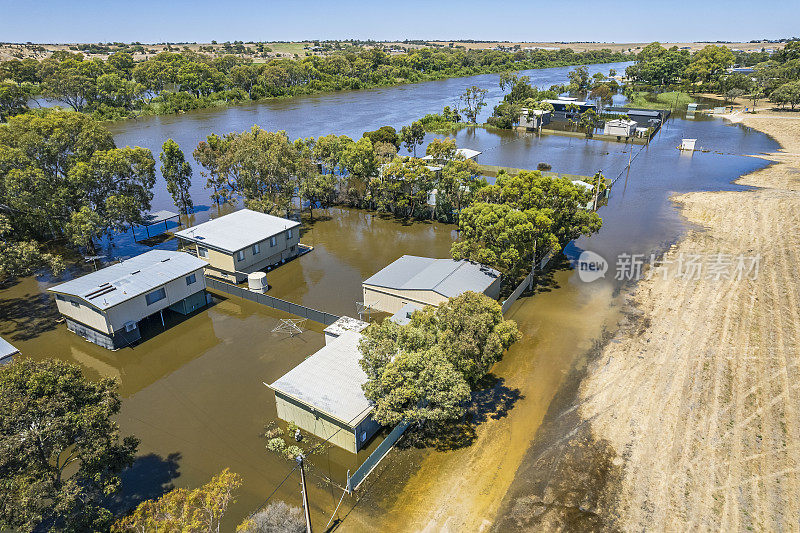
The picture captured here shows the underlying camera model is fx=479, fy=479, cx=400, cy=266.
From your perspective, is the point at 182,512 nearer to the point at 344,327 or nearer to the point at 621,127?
the point at 344,327

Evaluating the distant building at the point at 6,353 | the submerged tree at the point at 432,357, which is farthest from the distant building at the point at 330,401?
the distant building at the point at 6,353

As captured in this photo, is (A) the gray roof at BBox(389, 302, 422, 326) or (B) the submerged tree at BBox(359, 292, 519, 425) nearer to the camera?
(B) the submerged tree at BBox(359, 292, 519, 425)

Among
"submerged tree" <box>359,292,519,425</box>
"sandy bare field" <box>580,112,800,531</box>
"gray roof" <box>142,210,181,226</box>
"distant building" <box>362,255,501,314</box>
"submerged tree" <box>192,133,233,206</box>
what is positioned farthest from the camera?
"submerged tree" <box>192,133,233,206</box>

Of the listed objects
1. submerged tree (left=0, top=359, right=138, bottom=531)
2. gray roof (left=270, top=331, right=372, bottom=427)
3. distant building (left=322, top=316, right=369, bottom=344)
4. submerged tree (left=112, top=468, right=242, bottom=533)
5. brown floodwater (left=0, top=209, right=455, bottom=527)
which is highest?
submerged tree (left=0, top=359, right=138, bottom=531)

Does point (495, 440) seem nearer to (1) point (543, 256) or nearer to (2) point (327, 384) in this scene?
(2) point (327, 384)

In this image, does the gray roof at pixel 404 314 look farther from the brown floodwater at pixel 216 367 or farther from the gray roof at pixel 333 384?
the brown floodwater at pixel 216 367

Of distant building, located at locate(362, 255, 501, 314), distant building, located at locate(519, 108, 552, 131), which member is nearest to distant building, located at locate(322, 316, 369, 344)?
distant building, located at locate(362, 255, 501, 314)

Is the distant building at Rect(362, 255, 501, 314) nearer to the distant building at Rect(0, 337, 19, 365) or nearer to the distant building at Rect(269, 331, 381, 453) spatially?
the distant building at Rect(269, 331, 381, 453)

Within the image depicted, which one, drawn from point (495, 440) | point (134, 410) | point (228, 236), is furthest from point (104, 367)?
point (495, 440)
